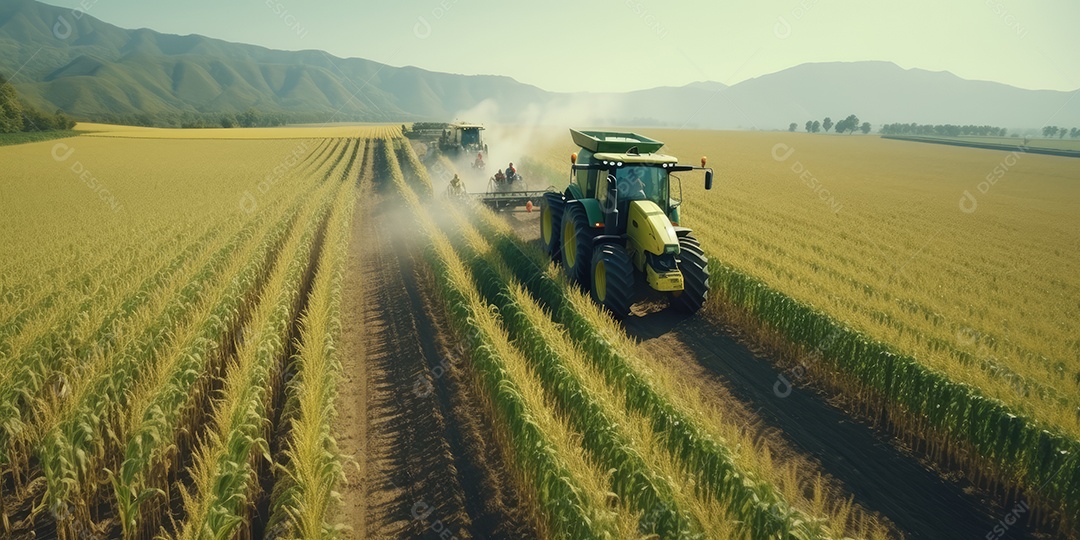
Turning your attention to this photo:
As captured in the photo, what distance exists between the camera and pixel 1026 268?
544 inches

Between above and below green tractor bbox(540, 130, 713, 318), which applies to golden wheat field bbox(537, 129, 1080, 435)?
below

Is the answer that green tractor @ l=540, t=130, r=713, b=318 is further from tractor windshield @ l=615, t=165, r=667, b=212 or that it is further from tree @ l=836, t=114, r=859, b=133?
tree @ l=836, t=114, r=859, b=133

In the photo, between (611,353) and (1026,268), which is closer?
(611,353)

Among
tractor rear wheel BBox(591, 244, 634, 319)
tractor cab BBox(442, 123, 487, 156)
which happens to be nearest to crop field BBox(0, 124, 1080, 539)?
tractor rear wheel BBox(591, 244, 634, 319)

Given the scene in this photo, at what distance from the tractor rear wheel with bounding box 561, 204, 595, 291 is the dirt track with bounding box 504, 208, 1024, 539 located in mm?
1382

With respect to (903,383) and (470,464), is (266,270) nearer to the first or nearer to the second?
(470,464)

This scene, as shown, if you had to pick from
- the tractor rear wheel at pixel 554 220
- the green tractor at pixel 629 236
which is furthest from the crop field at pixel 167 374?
the tractor rear wheel at pixel 554 220

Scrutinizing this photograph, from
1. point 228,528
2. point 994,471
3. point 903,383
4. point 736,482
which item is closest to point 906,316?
point 903,383

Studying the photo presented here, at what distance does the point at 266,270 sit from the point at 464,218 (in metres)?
6.90

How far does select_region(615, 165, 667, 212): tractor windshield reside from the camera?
10.3m

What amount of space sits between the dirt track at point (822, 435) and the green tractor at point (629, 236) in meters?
0.91

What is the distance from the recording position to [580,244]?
10.7 meters

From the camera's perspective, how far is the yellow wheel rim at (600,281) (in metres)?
9.95

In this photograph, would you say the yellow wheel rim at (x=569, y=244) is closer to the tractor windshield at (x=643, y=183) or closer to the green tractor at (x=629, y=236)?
the green tractor at (x=629, y=236)
